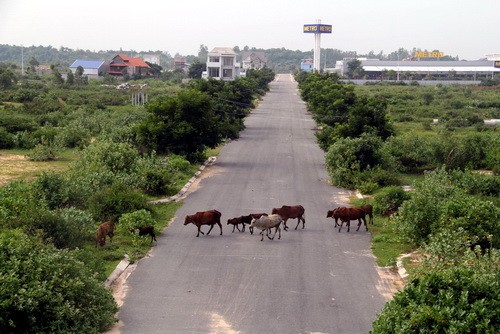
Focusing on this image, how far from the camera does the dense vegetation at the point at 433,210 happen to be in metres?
9.11

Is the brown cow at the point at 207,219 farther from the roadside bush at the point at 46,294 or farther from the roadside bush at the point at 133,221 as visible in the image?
the roadside bush at the point at 46,294

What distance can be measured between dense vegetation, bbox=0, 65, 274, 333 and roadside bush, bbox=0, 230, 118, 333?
0.01 m

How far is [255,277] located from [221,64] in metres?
93.0

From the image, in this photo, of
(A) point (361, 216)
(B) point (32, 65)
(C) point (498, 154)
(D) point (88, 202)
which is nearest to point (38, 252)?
(D) point (88, 202)

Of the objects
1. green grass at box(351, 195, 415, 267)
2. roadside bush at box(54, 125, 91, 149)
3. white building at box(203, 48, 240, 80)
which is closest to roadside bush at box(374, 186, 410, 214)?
green grass at box(351, 195, 415, 267)

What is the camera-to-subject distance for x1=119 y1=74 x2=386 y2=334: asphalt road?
12.1 metres

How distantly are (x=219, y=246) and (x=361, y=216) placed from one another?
4340 mm

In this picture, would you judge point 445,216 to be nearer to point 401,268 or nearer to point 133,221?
point 401,268

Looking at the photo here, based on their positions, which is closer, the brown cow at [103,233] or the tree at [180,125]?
the brown cow at [103,233]

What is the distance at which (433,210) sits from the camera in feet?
56.6

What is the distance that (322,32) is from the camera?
592 ft

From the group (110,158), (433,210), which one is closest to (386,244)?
(433,210)

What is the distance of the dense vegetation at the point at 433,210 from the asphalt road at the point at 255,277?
1.40m

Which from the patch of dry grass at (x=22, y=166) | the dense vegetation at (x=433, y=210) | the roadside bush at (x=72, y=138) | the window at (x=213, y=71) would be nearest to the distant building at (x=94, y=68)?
the window at (x=213, y=71)
